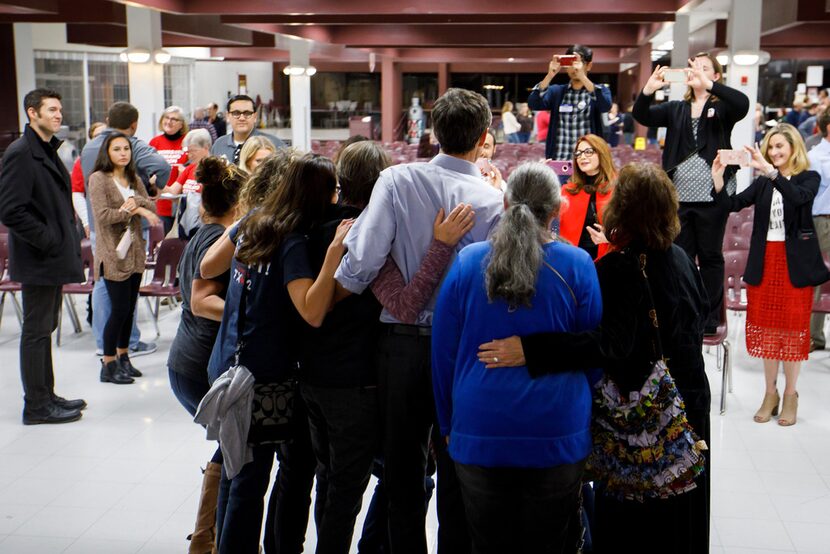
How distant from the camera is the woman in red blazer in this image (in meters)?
4.61

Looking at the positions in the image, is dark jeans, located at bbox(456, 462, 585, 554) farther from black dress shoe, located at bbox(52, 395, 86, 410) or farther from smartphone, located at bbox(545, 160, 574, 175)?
black dress shoe, located at bbox(52, 395, 86, 410)

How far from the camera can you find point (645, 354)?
2.79m

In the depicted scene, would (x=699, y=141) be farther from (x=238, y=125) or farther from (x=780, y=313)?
(x=238, y=125)

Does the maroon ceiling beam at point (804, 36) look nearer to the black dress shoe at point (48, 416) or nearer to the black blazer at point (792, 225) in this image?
the black blazer at point (792, 225)

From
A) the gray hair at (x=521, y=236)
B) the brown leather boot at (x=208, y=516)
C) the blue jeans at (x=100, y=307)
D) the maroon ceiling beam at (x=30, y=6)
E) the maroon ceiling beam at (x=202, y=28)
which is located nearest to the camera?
the gray hair at (x=521, y=236)

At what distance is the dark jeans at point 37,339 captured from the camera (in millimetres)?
5035

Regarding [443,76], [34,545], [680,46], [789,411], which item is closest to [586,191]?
[789,411]

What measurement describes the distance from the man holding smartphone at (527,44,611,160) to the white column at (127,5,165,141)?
8.95 m

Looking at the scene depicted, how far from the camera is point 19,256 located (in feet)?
16.2

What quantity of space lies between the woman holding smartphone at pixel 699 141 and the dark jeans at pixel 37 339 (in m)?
3.30

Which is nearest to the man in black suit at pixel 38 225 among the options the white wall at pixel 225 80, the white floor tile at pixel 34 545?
the white floor tile at pixel 34 545

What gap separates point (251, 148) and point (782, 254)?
2.81 meters

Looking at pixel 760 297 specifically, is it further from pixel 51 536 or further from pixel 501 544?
pixel 51 536

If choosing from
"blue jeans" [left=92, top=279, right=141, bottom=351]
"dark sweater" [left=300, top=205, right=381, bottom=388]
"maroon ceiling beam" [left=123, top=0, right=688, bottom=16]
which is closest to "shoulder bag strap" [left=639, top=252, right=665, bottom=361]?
"dark sweater" [left=300, top=205, right=381, bottom=388]
